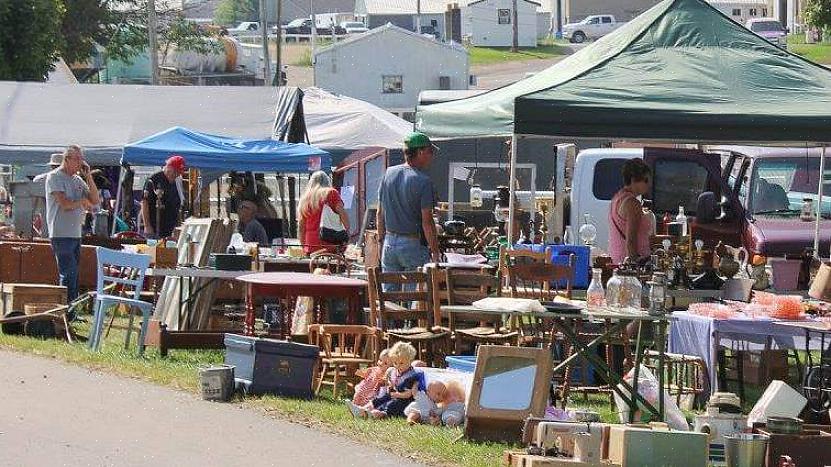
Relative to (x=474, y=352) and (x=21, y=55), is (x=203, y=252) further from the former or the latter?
(x=21, y=55)

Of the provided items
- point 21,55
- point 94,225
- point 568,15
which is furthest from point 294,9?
point 94,225

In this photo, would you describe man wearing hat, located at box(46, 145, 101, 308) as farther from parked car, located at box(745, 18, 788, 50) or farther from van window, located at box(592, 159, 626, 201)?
parked car, located at box(745, 18, 788, 50)

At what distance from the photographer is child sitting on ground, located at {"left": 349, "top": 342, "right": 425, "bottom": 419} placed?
1070 centimetres

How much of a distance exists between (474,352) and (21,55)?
28.6 meters

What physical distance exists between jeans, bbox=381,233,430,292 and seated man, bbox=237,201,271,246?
14.2ft

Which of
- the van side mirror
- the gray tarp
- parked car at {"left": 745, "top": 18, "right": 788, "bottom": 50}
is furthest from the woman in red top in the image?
parked car at {"left": 745, "top": 18, "right": 788, "bottom": 50}

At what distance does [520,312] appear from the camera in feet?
32.6

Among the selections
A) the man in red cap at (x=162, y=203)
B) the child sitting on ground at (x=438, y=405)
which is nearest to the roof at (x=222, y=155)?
the man in red cap at (x=162, y=203)

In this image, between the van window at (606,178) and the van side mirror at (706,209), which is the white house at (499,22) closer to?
the van window at (606,178)

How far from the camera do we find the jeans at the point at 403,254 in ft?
42.8

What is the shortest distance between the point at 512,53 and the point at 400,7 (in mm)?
21105

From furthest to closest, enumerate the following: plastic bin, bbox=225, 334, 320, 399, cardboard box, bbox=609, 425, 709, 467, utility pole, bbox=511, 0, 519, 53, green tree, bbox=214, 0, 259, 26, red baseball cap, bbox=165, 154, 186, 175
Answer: green tree, bbox=214, 0, 259, 26 → utility pole, bbox=511, 0, 519, 53 → red baseball cap, bbox=165, 154, 186, 175 → plastic bin, bbox=225, 334, 320, 399 → cardboard box, bbox=609, 425, 709, 467

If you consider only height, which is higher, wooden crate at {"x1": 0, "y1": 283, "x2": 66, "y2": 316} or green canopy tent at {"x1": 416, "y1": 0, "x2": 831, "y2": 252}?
green canopy tent at {"x1": 416, "y1": 0, "x2": 831, "y2": 252}

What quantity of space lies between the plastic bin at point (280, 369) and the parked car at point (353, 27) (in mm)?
90809
